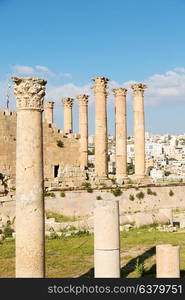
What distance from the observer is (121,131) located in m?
33.7

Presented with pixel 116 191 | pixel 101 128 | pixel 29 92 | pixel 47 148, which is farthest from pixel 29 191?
pixel 47 148

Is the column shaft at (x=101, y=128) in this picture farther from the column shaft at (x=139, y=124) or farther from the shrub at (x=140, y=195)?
the column shaft at (x=139, y=124)

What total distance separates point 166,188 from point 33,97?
70.9 ft

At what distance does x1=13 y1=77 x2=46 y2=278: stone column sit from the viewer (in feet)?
38.8

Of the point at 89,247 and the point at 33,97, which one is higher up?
the point at 33,97

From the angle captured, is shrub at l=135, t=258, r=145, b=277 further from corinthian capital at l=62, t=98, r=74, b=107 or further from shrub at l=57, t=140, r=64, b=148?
corinthian capital at l=62, t=98, r=74, b=107

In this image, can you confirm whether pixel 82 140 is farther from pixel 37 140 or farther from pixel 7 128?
pixel 37 140

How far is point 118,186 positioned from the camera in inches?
1203

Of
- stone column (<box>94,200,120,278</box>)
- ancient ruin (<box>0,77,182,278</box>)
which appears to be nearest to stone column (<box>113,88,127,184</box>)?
ancient ruin (<box>0,77,182,278</box>)

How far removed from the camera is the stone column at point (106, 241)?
42.6 ft

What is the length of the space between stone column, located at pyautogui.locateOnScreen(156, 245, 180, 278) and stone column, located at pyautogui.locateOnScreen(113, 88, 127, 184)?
20228mm

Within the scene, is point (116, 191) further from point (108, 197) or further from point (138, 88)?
point (138, 88)

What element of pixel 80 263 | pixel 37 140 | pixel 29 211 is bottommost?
pixel 80 263

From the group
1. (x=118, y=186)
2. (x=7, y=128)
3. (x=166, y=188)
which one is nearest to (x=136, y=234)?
(x=118, y=186)
